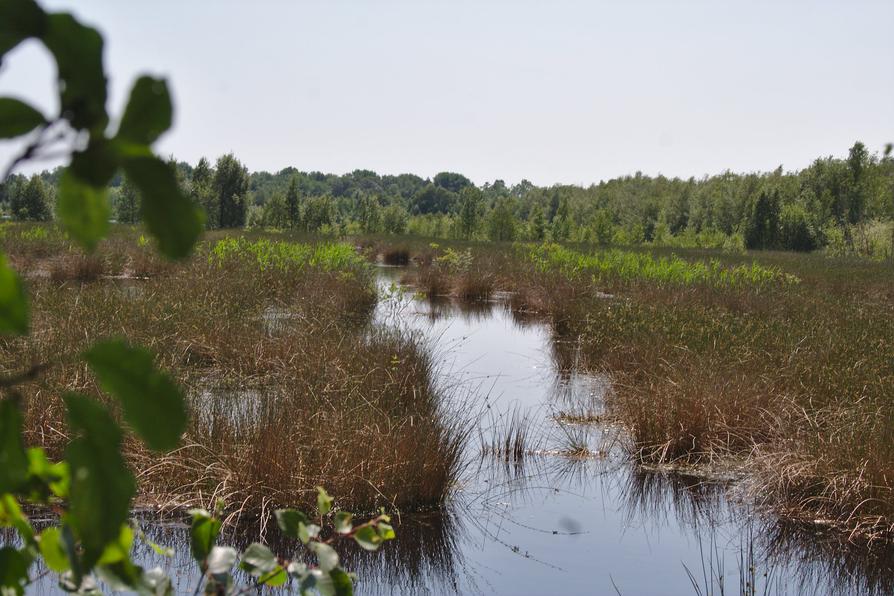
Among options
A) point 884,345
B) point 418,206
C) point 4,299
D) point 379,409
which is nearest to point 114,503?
point 4,299

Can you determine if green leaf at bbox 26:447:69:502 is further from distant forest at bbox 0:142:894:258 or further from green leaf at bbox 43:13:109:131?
distant forest at bbox 0:142:894:258

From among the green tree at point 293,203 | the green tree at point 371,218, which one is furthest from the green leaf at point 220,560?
the green tree at point 371,218

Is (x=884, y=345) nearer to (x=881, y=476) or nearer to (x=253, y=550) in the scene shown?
(x=881, y=476)

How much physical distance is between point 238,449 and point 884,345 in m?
6.79

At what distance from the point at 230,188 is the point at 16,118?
45.8 meters

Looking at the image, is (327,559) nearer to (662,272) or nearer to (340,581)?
(340,581)

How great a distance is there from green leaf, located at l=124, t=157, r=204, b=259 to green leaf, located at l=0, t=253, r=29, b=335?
3.5 inches

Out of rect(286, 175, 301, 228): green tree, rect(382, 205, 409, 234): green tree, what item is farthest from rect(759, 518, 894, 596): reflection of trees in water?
rect(382, 205, 409, 234): green tree

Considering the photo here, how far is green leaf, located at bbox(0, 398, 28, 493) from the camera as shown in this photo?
0.55m

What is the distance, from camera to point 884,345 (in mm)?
8305

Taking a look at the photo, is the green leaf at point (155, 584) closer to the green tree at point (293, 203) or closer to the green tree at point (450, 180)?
the green tree at point (293, 203)

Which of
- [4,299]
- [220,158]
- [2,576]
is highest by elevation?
[220,158]

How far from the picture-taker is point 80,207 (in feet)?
1.63

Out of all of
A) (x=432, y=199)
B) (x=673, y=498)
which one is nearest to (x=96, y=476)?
(x=673, y=498)
